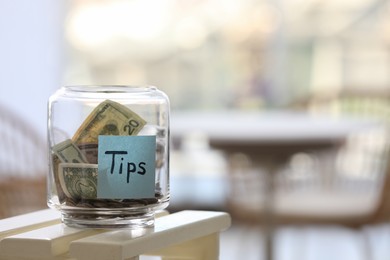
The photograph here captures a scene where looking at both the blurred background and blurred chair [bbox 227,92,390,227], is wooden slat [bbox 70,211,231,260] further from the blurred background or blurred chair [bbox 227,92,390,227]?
the blurred background

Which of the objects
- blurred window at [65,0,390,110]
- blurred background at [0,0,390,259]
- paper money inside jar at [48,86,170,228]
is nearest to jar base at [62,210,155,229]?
paper money inside jar at [48,86,170,228]

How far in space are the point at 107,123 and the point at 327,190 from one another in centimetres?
304

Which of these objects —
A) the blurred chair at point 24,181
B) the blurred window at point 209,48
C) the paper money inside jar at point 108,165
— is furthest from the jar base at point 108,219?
the blurred window at point 209,48

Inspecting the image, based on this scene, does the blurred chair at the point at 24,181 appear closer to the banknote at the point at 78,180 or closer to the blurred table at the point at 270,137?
the blurred table at the point at 270,137

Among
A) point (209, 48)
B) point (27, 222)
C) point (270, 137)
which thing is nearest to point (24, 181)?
point (270, 137)

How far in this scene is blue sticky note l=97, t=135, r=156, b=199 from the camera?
3.77ft

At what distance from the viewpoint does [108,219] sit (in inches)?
46.0

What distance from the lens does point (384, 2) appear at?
5.84 meters

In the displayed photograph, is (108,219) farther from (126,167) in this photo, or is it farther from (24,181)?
(24,181)

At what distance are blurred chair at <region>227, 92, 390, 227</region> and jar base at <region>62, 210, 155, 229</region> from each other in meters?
2.40

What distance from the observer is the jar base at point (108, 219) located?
3.83 feet

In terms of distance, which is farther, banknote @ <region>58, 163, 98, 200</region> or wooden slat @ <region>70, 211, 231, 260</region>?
banknote @ <region>58, 163, 98, 200</region>

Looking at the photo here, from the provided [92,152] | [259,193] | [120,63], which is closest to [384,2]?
[120,63]

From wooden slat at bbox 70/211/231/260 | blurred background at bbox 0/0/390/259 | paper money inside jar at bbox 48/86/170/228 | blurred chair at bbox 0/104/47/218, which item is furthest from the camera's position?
blurred background at bbox 0/0/390/259
